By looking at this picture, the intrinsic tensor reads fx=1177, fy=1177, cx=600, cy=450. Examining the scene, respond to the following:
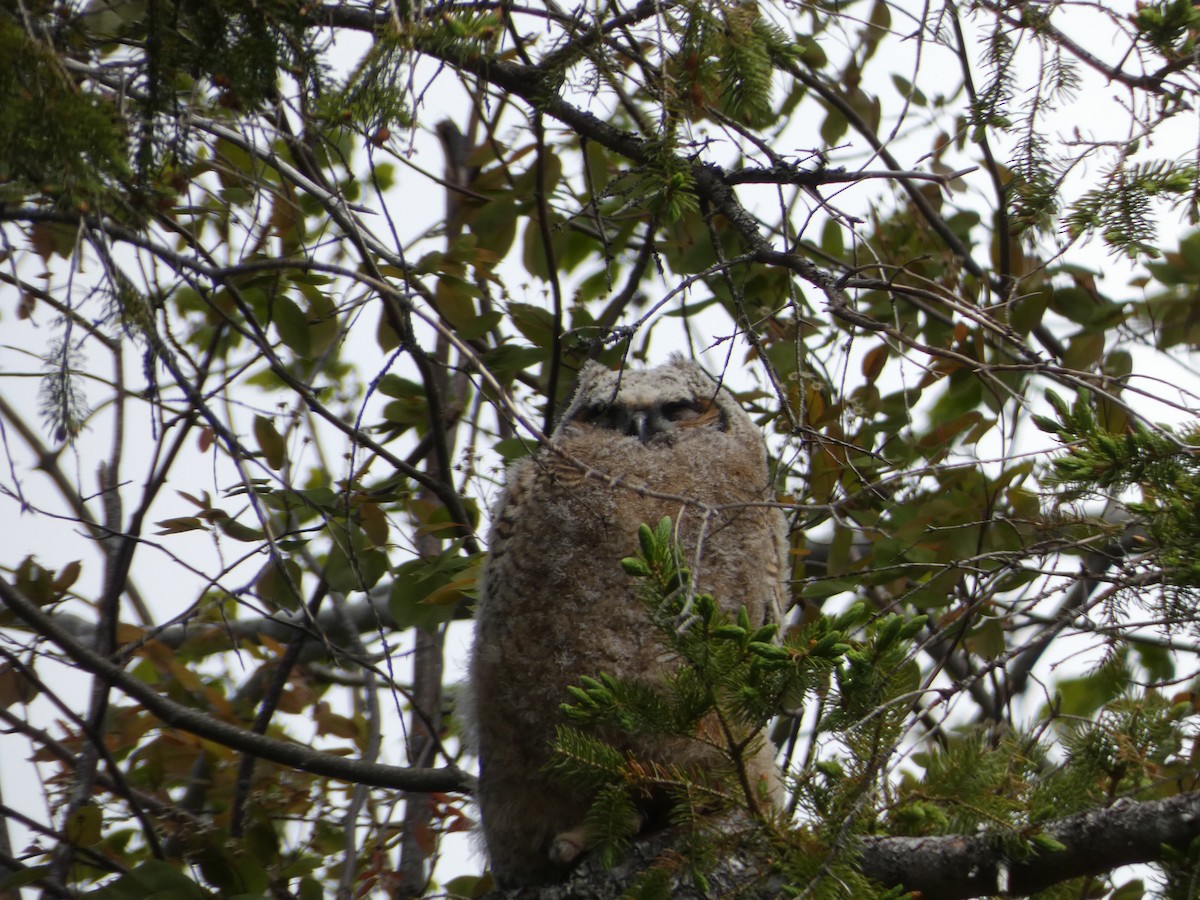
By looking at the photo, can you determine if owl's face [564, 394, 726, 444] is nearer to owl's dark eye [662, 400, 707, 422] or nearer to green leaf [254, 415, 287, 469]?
owl's dark eye [662, 400, 707, 422]

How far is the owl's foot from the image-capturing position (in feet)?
9.02

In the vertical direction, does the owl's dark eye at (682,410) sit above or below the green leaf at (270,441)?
below

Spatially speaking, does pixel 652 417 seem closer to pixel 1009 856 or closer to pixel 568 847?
pixel 568 847

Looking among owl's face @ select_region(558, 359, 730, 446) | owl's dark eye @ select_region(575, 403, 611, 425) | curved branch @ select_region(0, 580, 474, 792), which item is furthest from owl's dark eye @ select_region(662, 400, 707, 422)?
curved branch @ select_region(0, 580, 474, 792)

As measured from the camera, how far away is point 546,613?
114 inches

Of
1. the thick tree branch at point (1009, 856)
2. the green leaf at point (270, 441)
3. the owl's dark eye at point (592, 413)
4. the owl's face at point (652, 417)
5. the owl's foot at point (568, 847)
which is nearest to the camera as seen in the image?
the thick tree branch at point (1009, 856)

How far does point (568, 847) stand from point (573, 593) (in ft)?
1.94

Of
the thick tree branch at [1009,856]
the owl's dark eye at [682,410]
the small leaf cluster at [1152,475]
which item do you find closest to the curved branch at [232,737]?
the thick tree branch at [1009,856]

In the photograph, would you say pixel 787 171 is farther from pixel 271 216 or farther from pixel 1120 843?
pixel 271 216

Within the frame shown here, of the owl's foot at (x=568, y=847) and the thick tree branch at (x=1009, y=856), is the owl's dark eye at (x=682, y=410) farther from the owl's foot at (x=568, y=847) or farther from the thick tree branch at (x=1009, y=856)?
the thick tree branch at (x=1009, y=856)

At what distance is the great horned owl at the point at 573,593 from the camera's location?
2832mm

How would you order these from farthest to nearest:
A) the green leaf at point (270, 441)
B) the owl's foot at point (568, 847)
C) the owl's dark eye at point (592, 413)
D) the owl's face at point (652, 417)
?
the green leaf at point (270, 441)
the owl's dark eye at point (592, 413)
the owl's face at point (652, 417)
the owl's foot at point (568, 847)

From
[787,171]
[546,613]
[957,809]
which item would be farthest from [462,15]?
[957,809]

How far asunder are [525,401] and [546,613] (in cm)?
158
